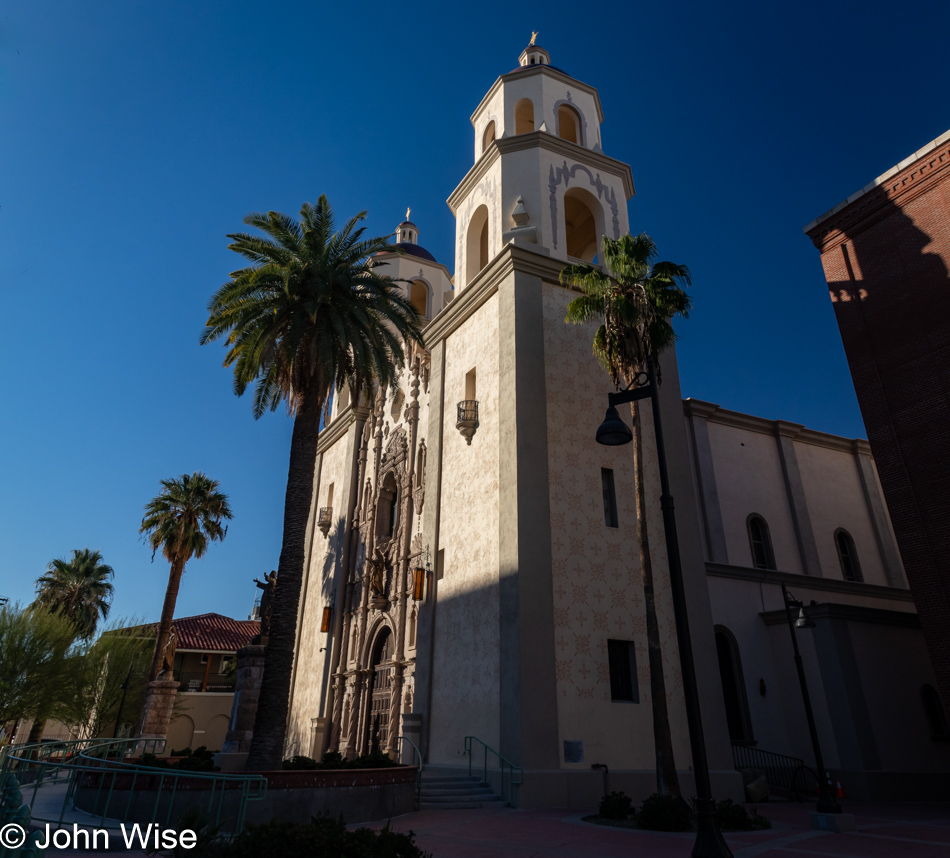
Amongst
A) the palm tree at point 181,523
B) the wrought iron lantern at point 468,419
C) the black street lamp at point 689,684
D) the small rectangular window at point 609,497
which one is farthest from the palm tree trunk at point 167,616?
the black street lamp at point 689,684

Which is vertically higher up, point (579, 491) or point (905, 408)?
point (905, 408)

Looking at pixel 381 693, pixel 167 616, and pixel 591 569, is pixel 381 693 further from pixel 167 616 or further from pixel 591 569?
pixel 167 616

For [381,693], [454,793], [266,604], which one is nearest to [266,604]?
[266,604]

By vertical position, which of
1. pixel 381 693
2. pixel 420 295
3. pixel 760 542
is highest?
pixel 420 295

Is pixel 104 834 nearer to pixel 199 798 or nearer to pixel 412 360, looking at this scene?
pixel 199 798

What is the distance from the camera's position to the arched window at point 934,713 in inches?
837

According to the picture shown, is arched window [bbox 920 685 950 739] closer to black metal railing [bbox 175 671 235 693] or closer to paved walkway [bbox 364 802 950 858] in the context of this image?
paved walkway [bbox 364 802 950 858]

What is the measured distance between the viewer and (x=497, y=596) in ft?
58.4

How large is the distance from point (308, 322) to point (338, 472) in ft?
50.1

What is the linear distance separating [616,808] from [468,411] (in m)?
11.9

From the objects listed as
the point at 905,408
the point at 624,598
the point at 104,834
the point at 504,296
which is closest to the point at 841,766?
the point at 624,598

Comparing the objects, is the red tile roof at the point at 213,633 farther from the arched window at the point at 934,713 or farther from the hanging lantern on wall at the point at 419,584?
the arched window at the point at 934,713

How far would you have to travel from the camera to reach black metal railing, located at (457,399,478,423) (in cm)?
2131

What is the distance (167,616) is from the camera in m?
35.5
